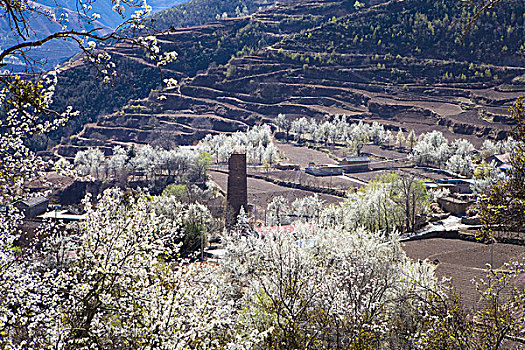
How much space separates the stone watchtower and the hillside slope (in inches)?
2304

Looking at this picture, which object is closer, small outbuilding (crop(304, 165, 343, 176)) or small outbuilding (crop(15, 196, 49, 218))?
small outbuilding (crop(15, 196, 49, 218))

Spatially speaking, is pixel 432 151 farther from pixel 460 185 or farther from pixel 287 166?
pixel 287 166

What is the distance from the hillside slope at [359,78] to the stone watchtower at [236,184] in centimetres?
5852

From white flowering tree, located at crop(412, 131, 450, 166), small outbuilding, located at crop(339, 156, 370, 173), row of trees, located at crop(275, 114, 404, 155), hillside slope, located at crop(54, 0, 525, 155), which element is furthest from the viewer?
hillside slope, located at crop(54, 0, 525, 155)

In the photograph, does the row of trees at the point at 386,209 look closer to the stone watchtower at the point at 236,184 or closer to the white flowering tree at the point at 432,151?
the stone watchtower at the point at 236,184

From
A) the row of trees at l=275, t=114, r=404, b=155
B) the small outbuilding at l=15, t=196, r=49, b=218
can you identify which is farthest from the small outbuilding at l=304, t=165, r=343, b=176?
the small outbuilding at l=15, t=196, r=49, b=218

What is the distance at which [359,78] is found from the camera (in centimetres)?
13225

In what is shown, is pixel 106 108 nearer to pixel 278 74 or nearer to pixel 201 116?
pixel 201 116

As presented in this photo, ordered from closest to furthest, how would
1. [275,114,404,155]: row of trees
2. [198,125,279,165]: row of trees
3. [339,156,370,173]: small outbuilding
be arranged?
1. [339,156,370,173]: small outbuilding
2. [198,125,279,165]: row of trees
3. [275,114,404,155]: row of trees

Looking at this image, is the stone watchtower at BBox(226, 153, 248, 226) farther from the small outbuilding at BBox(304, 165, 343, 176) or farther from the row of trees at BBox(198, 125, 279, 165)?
the row of trees at BBox(198, 125, 279, 165)

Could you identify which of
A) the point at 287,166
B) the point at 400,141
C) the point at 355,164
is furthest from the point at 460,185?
the point at 400,141

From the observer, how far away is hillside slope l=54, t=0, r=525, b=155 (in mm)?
113500

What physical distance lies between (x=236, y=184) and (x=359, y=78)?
3632 inches

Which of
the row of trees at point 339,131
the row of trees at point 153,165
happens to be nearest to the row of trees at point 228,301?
the row of trees at point 153,165
